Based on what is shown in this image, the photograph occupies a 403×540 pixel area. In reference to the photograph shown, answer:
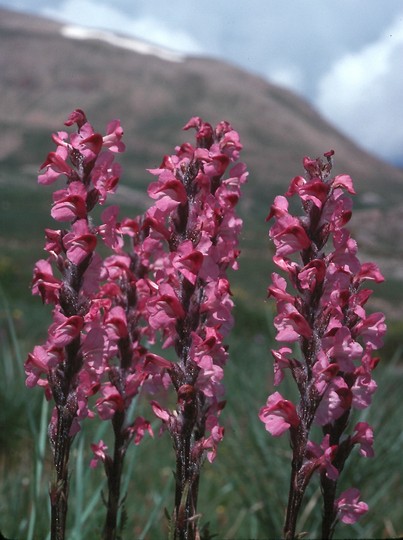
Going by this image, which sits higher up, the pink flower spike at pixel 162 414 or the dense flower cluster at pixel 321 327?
the dense flower cluster at pixel 321 327

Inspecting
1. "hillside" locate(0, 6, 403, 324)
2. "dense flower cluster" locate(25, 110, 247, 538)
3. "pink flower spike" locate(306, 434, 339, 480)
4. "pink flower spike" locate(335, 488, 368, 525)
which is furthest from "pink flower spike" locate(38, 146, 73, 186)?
"hillside" locate(0, 6, 403, 324)

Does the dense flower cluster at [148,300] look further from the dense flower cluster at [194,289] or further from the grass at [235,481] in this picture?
the grass at [235,481]

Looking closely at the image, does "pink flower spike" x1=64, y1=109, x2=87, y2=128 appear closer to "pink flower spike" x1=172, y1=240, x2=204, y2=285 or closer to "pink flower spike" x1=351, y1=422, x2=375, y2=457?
"pink flower spike" x1=172, y1=240, x2=204, y2=285

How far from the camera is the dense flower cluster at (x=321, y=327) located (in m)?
1.12

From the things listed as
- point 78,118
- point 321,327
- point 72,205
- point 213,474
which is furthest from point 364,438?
point 213,474

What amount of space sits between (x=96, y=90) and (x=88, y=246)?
118914 millimetres

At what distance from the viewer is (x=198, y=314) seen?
116 cm

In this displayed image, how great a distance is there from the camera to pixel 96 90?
374ft

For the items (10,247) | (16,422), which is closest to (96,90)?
(10,247)

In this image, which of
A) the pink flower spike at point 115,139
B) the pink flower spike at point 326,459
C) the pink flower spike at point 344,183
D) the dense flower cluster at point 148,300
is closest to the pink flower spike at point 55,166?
the dense flower cluster at point 148,300

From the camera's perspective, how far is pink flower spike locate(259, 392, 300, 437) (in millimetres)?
1127

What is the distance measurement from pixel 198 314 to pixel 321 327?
224 millimetres

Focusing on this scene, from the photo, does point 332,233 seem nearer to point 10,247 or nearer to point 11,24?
point 10,247

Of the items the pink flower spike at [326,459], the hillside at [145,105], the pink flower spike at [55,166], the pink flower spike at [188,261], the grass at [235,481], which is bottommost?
the grass at [235,481]
